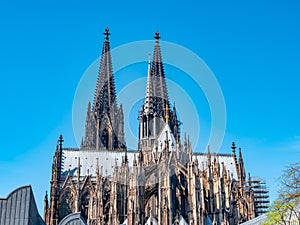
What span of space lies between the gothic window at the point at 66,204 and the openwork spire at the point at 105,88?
1322 cm

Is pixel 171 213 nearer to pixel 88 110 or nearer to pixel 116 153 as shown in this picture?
pixel 116 153

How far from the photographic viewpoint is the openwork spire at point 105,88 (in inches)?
2207

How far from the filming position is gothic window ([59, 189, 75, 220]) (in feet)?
146

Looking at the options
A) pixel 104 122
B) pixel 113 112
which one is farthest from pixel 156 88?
pixel 104 122

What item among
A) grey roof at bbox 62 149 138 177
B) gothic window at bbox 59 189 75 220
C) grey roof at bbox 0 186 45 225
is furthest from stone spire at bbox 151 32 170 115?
grey roof at bbox 0 186 45 225

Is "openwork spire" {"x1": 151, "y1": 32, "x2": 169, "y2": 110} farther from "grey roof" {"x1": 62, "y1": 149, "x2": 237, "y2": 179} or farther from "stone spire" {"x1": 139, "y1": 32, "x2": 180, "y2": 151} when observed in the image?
"grey roof" {"x1": 62, "y1": 149, "x2": 237, "y2": 179}

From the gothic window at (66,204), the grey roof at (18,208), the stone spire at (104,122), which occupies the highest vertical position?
the stone spire at (104,122)

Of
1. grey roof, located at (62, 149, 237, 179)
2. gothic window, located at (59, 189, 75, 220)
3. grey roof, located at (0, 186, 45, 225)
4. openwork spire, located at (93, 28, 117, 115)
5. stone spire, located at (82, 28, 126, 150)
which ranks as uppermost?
openwork spire, located at (93, 28, 117, 115)

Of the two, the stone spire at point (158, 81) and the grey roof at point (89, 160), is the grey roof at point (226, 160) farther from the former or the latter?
the grey roof at point (89, 160)

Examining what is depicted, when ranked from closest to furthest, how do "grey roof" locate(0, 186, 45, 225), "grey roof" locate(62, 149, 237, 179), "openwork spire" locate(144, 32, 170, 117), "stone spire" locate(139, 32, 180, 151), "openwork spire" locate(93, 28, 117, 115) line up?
"grey roof" locate(0, 186, 45, 225) → "grey roof" locate(62, 149, 237, 179) → "stone spire" locate(139, 32, 180, 151) → "openwork spire" locate(144, 32, 170, 117) → "openwork spire" locate(93, 28, 117, 115)

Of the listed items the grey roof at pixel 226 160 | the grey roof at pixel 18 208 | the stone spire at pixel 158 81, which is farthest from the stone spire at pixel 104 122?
the grey roof at pixel 18 208

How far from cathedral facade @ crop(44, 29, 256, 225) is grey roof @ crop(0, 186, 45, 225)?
40.8 ft

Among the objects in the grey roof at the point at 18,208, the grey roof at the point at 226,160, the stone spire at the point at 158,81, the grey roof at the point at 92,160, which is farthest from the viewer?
the stone spire at the point at 158,81

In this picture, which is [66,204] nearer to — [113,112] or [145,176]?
[145,176]
